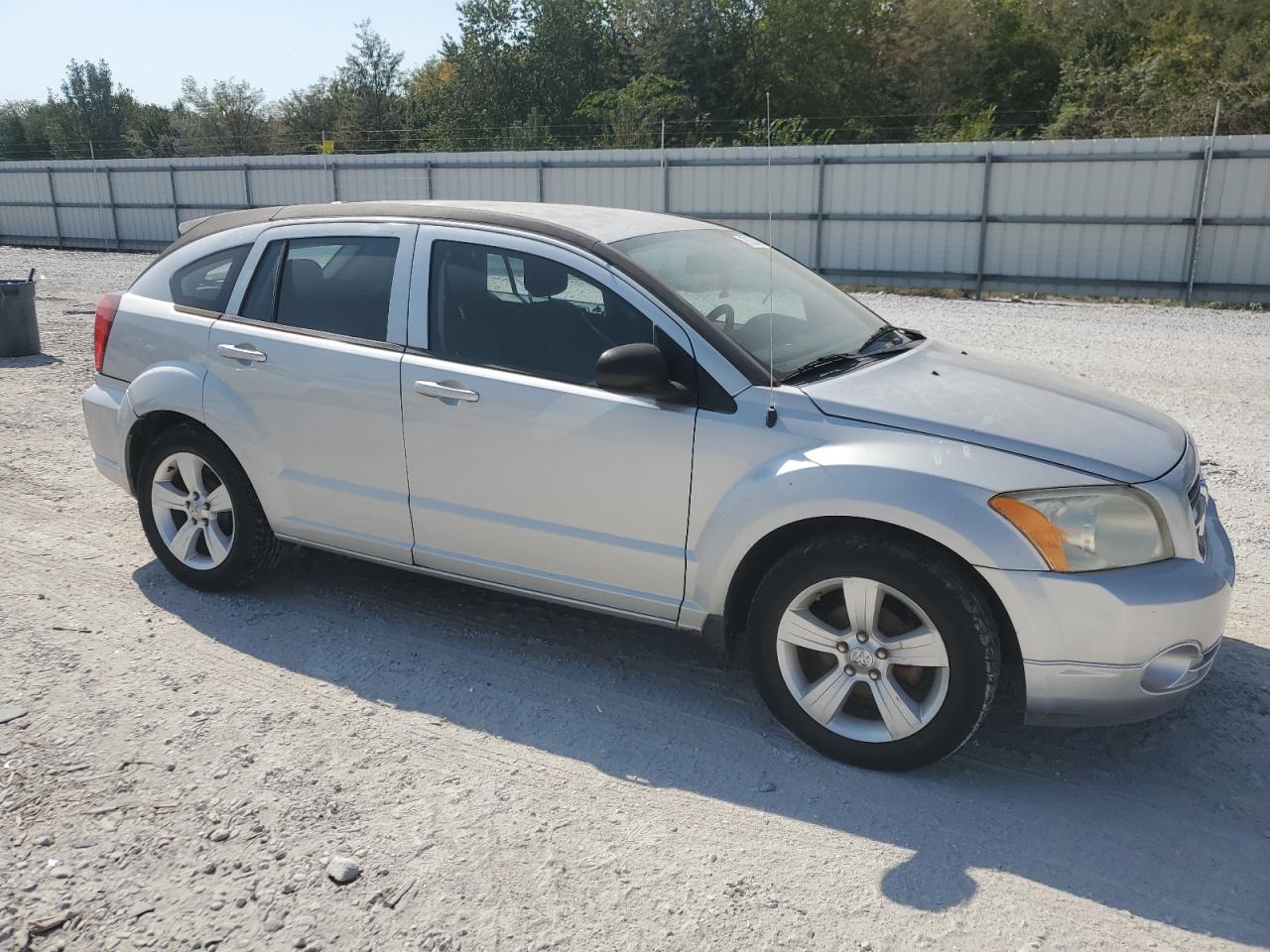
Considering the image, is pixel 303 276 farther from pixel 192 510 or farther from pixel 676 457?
pixel 676 457

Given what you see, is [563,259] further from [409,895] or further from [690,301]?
[409,895]

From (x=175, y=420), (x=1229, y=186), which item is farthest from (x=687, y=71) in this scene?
(x=175, y=420)

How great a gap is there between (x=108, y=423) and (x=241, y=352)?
0.96 meters

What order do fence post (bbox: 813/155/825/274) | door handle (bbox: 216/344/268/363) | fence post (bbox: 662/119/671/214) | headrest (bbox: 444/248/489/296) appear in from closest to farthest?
1. headrest (bbox: 444/248/489/296)
2. door handle (bbox: 216/344/268/363)
3. fence post (bbox: 813/155/825/274)
4. fence post (bbox: 662/119/671/214)

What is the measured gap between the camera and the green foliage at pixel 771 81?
3181 centimetres

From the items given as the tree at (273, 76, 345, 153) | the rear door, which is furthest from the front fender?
the tree at (273, 76, 345, 153)

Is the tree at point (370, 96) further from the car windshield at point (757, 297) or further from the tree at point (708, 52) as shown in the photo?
the car windshield at point (757, 297)

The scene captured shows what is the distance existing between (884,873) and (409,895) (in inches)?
51.0

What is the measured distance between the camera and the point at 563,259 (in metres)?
3.85

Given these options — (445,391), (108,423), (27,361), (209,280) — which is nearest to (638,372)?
(445,391)

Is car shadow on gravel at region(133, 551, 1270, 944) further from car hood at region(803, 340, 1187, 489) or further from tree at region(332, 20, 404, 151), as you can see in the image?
tree at region(332, 20, 404, 151)

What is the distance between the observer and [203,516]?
15.3ft

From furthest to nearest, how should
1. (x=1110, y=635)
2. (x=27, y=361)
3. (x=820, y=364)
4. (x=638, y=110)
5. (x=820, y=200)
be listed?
(x=638, y=110)
(x=820, y=200)
(x=27, y=361)
(x=820, y=364)
(x=1110, y=635)

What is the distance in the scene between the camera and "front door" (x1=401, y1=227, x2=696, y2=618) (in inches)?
141
